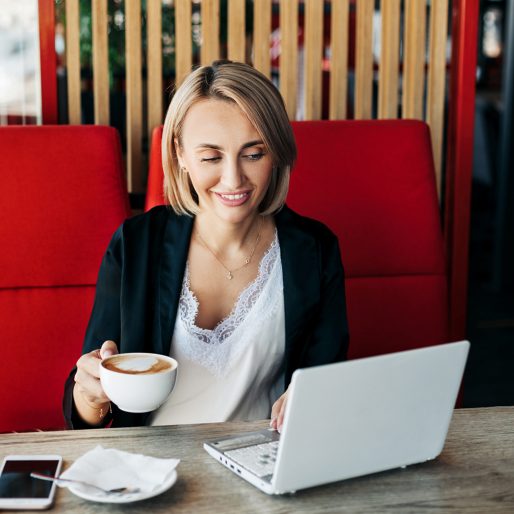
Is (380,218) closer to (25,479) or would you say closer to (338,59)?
(338,59)

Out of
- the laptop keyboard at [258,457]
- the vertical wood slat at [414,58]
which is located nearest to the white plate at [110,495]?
the laptop keyboard at [258,457]

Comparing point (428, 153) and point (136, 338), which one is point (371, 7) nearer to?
point (428, 153)

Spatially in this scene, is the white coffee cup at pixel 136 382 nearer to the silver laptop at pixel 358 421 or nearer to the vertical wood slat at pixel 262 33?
the silver laptop at pixel 358 421

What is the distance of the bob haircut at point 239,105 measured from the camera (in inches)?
67.5

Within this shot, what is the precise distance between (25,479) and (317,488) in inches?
15.1

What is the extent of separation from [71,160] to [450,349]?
3.85 ft

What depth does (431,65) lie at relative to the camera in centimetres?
253

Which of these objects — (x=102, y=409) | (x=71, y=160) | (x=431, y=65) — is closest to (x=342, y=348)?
(x=102, y=409)

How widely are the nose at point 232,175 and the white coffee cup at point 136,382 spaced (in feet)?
1.58

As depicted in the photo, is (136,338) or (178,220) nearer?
(136,338)

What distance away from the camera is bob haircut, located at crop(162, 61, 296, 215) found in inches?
67.5

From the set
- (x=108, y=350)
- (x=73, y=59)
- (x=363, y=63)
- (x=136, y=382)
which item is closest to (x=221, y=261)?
(x=108, y=350)

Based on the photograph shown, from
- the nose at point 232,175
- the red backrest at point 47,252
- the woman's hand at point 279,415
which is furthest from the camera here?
the red backrest at point 47,252

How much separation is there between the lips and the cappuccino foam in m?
0.46
